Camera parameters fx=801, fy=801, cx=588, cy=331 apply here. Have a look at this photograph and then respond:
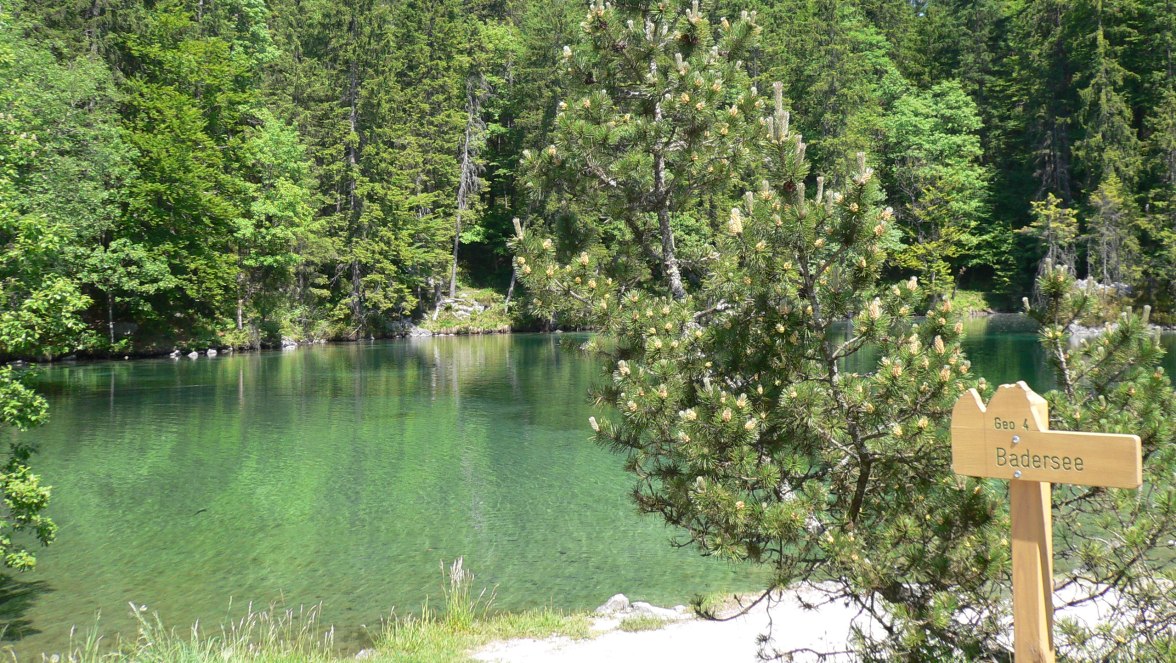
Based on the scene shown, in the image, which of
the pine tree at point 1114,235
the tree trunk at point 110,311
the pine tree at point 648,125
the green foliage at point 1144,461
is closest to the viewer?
the green foliage at point 1144,461

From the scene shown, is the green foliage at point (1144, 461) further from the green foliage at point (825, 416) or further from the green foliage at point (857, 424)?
the green foliage at point (825, 416)

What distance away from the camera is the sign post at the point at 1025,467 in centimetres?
283

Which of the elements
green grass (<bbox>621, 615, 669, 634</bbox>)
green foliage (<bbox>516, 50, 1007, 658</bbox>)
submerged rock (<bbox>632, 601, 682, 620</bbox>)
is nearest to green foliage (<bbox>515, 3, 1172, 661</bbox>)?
green foliage (<bbox>516, 50, 1007, 658</bbox>)

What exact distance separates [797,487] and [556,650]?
2.69 metres

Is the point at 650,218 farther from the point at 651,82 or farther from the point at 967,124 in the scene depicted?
the point at 967,124

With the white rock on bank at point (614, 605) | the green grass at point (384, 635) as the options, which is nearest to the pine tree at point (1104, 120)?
the white rock on bank at point (614, 605)

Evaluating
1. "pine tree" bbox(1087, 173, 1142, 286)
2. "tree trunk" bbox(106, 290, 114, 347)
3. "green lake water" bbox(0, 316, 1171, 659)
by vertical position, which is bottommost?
"green lake water" bbox(0, 316, 1171, 659)

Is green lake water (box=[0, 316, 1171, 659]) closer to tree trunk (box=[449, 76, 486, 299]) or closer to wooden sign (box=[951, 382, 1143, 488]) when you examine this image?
wooden sign (box=[951, 382, 1143, 488])

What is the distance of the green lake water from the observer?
8258 millimetres

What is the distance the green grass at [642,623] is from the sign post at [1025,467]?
12.9ft

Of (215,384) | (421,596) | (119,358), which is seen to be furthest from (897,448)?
(119,358)

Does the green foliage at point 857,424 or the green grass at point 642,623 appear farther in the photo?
the green grass at point 642,623

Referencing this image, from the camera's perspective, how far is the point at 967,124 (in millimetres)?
48750

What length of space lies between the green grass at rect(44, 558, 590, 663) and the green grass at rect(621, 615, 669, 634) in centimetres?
34
